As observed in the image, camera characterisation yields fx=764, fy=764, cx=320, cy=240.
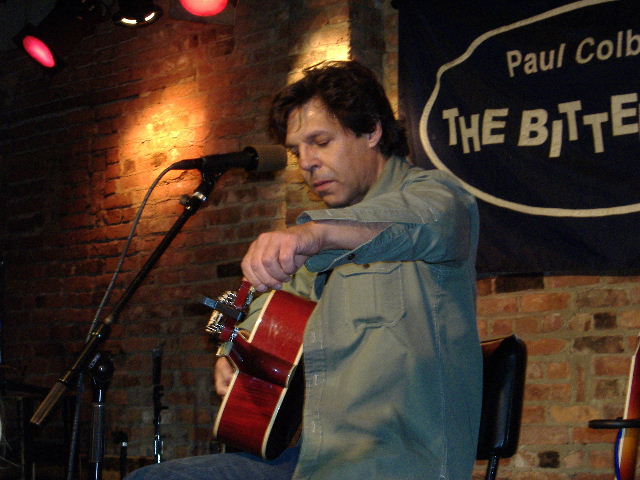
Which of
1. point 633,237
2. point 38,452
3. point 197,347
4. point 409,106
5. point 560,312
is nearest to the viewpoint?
point 633,237

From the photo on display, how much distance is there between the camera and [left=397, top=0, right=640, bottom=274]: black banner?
8.81 feet

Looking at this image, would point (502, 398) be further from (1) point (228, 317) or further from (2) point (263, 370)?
(1) point (228, 317)

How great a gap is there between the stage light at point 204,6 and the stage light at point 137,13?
155mm

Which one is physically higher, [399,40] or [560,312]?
[399,40]

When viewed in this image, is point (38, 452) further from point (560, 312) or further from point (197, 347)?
point (560, 312)

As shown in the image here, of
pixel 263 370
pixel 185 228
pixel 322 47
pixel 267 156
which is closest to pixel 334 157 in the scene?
pixel 267 156

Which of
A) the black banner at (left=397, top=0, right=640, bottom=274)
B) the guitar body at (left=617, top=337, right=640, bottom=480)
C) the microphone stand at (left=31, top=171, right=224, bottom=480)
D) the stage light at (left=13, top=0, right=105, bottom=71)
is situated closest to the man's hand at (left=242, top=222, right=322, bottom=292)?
the microphone stand at (left=31, top=171, right=224, bottom=480)

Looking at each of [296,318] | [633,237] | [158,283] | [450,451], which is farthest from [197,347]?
[450,451]

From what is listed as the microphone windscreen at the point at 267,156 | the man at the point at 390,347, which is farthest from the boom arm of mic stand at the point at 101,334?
the man at the point at 390,347

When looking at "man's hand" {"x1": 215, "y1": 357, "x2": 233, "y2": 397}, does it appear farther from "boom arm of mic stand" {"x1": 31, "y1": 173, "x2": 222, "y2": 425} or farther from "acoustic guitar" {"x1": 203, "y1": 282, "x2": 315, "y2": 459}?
"boom arm of mic stand" {"x1": 31, "y1": 173, "x2": 222, "y2": 425}

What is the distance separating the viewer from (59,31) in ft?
12.0

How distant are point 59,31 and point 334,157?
7.44 feet

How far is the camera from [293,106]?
2.12 meters

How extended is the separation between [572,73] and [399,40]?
2.44ft
